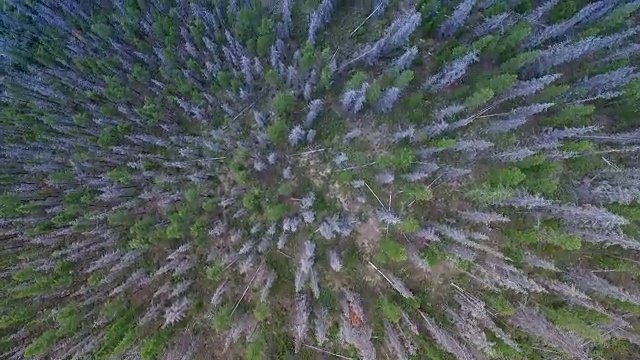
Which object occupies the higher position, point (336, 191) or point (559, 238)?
point (336, 191)

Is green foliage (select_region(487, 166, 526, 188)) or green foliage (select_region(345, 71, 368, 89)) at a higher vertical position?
green foliage (select_region(345, 71, 368, 89))

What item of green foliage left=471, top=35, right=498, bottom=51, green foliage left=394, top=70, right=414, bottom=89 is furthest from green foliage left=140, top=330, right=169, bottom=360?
green foliage left=471, top=35, right=498, bottom=51

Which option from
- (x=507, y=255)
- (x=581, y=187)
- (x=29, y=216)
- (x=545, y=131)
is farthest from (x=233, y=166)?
(x=581, y=187)

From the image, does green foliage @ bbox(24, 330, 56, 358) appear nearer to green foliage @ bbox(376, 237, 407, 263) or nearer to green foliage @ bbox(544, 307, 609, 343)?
green foliage @ bbox(376, 237, 407, 263)

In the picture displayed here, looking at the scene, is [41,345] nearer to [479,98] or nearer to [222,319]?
[222,319]

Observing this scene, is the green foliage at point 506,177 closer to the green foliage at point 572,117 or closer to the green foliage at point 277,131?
the green foliage at point 572,117

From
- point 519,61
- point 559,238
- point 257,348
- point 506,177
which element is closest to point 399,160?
point 506,177
